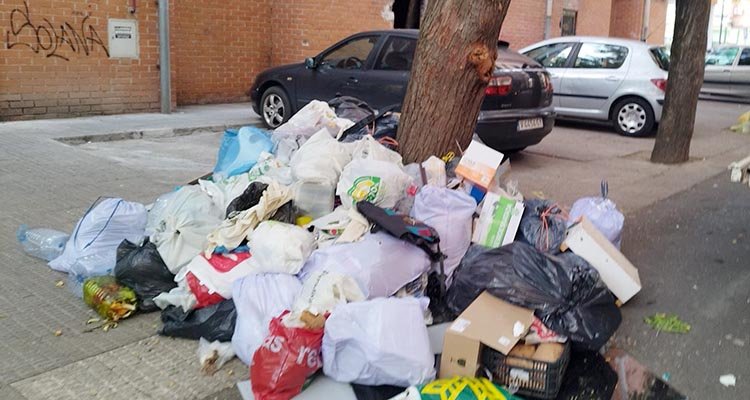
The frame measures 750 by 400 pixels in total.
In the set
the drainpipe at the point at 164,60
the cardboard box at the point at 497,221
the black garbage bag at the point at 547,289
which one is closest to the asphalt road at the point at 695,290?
the black garbage bag at the point at 547,289

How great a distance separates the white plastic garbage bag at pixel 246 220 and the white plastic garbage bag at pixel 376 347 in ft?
3.74

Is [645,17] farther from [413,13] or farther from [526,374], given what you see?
[526,374]

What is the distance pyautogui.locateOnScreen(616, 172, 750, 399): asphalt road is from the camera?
12.9 ft

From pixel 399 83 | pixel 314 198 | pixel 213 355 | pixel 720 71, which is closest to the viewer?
pixel 213 355

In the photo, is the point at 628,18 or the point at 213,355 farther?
the point at 628,18

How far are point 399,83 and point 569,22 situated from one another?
551 inches

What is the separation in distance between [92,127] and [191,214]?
6.10 metres

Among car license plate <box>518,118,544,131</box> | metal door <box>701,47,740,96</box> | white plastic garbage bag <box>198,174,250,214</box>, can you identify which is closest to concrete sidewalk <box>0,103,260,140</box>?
car license plate <box>518,118,544,131</box>

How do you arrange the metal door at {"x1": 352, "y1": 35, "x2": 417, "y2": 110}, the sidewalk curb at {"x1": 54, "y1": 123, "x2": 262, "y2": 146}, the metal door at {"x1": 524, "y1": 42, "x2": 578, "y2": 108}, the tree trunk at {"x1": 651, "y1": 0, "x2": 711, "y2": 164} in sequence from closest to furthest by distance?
the metal door at {"x1": 352, "y1": 35, "x2": 417, "y2": 110}
the sidewalk curb at {"x1": 54, "y1": 123, "x2": 262, "y2": 146}
the tree trunk at {"x1": 651, "y1": 0, "x2": 711, "y2": 164}
the metal door at {"x1": 524, "y1": 42, "x2": 578, "y2": 108}

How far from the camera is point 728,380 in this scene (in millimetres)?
3777

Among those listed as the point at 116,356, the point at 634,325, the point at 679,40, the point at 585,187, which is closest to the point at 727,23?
the point at 679,40

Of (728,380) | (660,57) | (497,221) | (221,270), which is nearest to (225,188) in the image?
(221,270)

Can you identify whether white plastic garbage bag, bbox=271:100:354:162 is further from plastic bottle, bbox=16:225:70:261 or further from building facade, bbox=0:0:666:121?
building facade, bbox=0:0:666:121

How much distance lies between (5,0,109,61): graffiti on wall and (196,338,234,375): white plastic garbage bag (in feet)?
25.6
